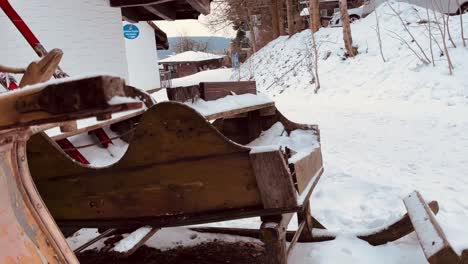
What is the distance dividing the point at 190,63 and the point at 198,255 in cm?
4266

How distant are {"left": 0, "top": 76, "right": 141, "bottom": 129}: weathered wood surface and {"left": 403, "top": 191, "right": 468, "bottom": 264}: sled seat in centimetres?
185

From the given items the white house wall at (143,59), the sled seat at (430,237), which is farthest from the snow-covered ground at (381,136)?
the white house wall at (143,59)

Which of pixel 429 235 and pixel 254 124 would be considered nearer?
pixel 429 235

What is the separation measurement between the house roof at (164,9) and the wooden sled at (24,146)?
540 cm

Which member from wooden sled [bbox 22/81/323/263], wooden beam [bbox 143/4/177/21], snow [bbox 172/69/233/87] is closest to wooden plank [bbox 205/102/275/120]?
wooden sled [bbox 22/81/323/263]

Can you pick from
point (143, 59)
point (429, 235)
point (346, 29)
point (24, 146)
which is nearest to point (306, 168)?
point (429, 235)

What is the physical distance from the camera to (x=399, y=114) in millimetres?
8742

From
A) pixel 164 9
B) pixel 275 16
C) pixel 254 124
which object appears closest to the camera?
pixel 254 124

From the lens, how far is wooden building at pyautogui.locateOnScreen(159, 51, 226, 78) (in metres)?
43.9

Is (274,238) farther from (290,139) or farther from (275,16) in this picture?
(275,16)

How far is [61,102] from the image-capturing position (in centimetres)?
77

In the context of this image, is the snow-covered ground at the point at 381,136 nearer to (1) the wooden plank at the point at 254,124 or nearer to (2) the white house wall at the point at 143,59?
(1) the wooden plank at the point at 254,124

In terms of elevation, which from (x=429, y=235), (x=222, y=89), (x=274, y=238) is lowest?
(x=429, y=235)

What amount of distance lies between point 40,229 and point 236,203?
114 centimetres
